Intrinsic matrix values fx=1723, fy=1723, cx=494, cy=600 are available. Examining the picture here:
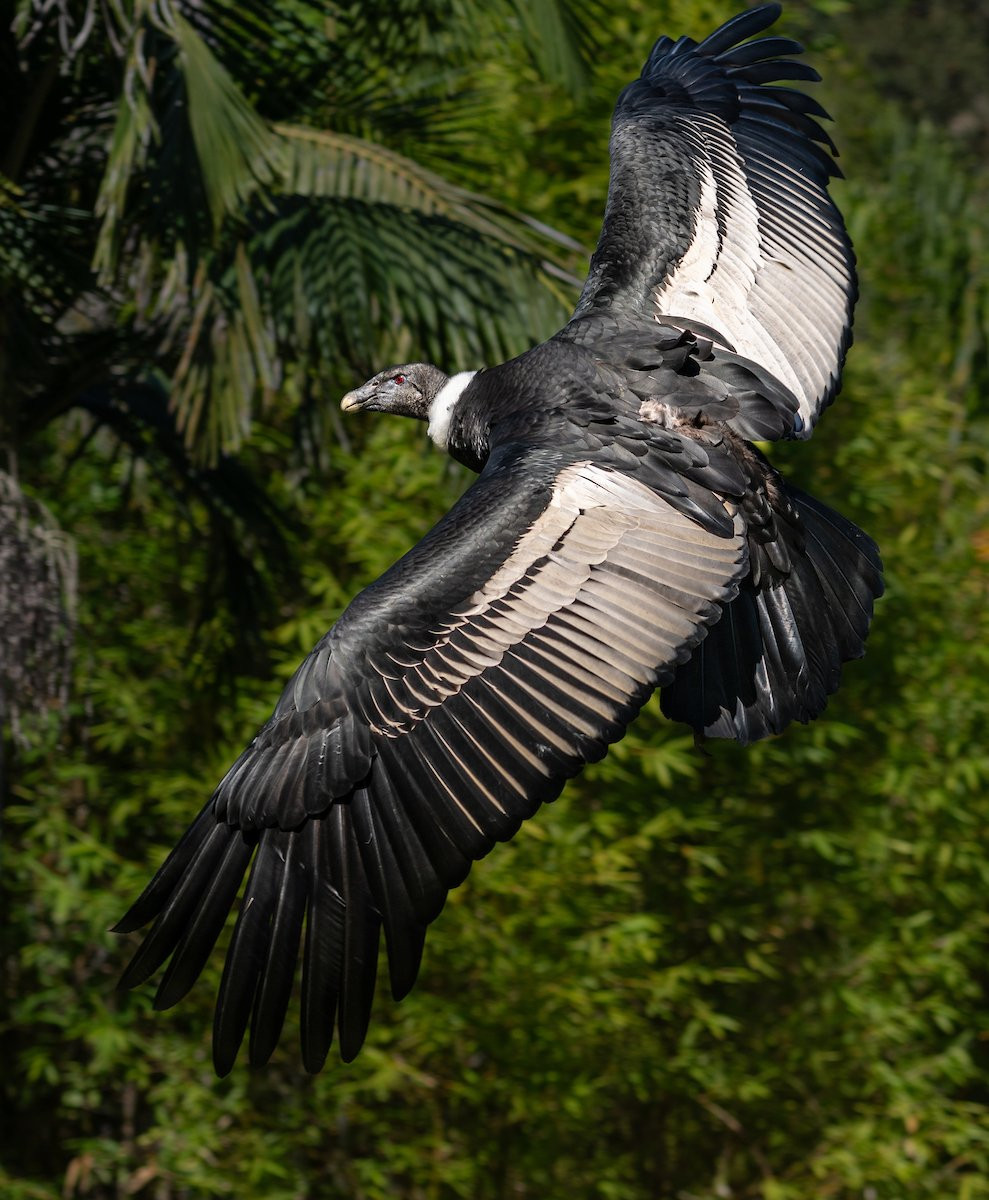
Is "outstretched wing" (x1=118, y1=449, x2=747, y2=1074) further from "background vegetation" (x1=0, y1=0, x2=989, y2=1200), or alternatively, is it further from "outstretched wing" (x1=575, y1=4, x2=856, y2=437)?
"background vegetation" (x1=0, y1=0, x2=989, y2=1200)

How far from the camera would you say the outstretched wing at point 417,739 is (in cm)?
272

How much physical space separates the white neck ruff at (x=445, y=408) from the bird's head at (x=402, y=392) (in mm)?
145

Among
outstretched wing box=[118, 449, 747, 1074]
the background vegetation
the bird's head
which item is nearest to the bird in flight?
outstretched wing box=[118, 449, 747, 1074]

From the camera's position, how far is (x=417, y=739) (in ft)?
9.36

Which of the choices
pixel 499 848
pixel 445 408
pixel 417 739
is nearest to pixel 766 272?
pixel 445 408

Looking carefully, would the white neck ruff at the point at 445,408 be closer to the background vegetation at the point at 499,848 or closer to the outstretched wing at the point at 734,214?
the outstretched wing at the point at 734,214

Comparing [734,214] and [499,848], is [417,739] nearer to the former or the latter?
[734,214]

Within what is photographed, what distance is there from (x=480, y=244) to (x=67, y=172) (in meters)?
1.26

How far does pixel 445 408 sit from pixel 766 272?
0.82 meters

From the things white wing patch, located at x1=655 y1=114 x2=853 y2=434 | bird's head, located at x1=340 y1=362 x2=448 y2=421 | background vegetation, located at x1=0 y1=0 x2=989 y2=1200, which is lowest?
background vegetation, located at x1=0 y1=0 x2=989 y2=1200

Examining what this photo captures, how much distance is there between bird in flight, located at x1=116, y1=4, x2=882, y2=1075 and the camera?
274 centimetres

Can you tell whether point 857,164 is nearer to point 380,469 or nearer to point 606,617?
point 380,469

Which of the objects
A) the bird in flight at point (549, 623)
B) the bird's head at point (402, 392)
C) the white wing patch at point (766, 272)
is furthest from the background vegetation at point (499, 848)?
the bird in flight at point (549, 623)

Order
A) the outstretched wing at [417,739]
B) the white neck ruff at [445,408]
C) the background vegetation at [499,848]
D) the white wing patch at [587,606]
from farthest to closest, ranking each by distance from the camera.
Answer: the background vegetation at [499,848]
the white neck ruff at [445,408]
the white wing patch at [587,606]
the outstretched wing at [417,739]
